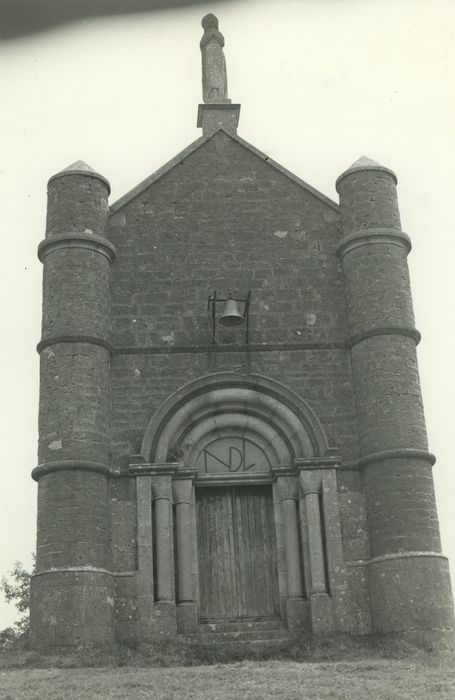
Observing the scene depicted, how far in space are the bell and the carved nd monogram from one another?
201cm

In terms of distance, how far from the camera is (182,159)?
18219mm

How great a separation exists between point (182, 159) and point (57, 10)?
7337mm

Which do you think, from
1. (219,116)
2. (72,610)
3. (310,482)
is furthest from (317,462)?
(219,116)

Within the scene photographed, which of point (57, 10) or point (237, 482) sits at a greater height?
point (57, 10)

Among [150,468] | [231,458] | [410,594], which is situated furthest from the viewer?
[231,458]

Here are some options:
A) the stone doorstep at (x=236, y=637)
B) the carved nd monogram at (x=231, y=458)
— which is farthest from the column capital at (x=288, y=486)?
the stone doorstep at (x=236, y=637)

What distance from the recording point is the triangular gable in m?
17.7

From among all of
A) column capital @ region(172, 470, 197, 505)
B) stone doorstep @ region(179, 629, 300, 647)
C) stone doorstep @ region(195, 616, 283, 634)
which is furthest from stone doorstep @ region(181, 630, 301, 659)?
column capital @ region(172, 470, 197, 505)

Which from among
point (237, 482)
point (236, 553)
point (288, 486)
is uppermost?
point (237, 482)

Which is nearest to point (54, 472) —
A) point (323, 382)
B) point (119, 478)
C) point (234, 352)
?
point (119, 478)

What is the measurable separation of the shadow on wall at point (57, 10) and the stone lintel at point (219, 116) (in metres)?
8.27

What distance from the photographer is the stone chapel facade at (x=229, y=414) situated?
1496cm

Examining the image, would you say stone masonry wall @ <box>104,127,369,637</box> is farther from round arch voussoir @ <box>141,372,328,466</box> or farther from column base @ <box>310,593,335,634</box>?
column base @ <box>310,593,335,634</box>

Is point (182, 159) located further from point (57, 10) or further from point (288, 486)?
point (57, 10)
